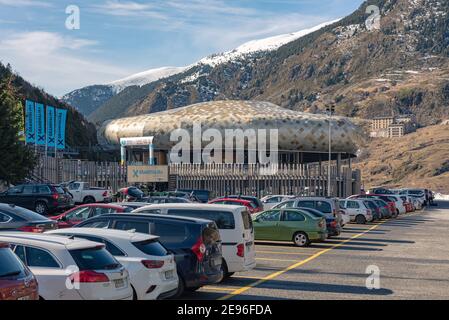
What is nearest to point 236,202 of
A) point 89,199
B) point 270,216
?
point 270,216

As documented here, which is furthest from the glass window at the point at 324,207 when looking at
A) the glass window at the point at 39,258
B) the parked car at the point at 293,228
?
the glass window at the point at 39,258

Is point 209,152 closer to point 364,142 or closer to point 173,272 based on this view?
point 364,142

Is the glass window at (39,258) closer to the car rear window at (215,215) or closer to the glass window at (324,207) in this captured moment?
the car rear window at (215,215)

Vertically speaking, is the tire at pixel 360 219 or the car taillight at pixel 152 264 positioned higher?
the car taillight at pixel 152 264

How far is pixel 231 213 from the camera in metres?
16.4

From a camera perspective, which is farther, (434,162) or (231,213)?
(434,162)

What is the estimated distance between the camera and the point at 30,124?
198 feet

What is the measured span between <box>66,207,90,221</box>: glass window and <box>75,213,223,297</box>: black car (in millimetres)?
6471

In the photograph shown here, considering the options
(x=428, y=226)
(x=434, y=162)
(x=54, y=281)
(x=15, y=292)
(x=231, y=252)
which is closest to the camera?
(x=15, y=292)

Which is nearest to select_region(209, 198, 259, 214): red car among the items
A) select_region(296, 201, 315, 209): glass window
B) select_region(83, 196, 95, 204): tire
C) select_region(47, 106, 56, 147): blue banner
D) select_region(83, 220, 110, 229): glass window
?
select_region(296, 201, 315, 209): glass window

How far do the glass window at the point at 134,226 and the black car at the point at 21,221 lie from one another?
474 centimetres

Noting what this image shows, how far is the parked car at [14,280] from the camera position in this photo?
876 cm
